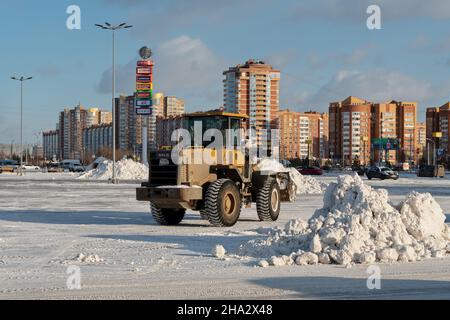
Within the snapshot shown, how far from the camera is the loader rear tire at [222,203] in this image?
61.5 ft

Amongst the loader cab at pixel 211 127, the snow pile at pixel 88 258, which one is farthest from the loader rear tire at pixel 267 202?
the snow pile at pixel 88 258

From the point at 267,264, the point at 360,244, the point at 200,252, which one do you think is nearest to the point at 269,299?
→ the point at 267,264

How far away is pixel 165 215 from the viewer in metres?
20.3

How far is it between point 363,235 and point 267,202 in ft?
26.6

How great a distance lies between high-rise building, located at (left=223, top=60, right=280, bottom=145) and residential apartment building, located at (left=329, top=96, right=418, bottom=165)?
6175 cm

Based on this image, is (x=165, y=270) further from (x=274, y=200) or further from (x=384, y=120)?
(x=384, y=120)

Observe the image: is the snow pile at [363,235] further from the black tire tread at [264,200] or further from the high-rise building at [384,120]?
the high-rise building at [384,120]

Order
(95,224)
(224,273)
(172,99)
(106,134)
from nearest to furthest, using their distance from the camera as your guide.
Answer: (224,273) → (95,224) → (172,99) → (106,134)

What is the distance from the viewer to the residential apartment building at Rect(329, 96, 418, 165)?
525 feet

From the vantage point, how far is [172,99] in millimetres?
143500

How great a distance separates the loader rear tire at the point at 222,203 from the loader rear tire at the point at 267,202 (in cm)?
149

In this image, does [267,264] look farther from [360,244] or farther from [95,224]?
[95,224]
